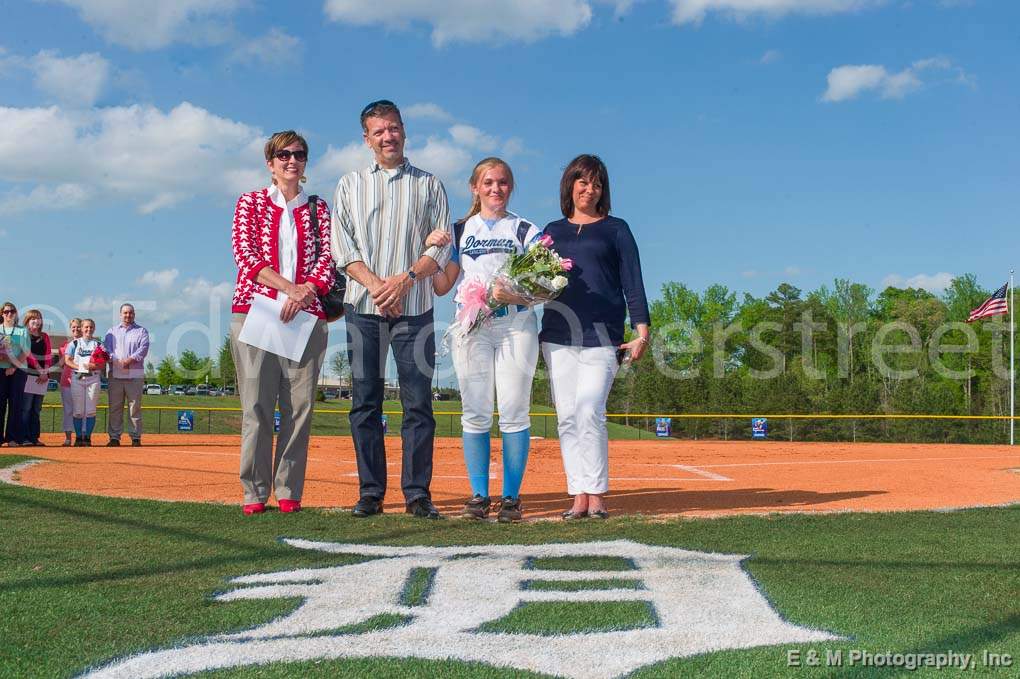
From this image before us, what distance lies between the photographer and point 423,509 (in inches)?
201

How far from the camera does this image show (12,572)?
327 cm

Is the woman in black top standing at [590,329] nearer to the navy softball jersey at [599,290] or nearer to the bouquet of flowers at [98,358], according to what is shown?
the navy softball jersey at [599,290]

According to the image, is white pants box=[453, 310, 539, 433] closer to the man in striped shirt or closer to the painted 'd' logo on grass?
the man in striped shirt

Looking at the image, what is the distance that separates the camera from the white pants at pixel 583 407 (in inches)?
203

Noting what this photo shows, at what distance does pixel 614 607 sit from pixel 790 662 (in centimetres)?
71

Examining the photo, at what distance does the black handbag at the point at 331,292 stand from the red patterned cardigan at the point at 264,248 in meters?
0.02

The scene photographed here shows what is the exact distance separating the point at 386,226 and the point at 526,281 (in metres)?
1.04

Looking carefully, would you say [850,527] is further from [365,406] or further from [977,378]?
[977,378]

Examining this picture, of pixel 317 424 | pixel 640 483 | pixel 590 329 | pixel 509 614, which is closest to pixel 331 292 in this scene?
pixel 590 329

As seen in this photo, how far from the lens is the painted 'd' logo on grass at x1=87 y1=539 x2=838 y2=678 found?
224 centimetres

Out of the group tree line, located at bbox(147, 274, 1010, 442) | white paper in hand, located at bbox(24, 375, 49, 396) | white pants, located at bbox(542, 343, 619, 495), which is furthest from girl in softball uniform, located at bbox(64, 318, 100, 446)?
tree line, located at bbox(147, 274, 1010, 442)

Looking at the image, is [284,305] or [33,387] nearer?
[284,305]

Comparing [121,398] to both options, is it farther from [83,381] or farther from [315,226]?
[315,226]

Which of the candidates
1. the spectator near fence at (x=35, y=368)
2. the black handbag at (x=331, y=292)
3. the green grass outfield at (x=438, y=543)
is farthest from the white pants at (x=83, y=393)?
the black handbag at (x=331, y=292)
